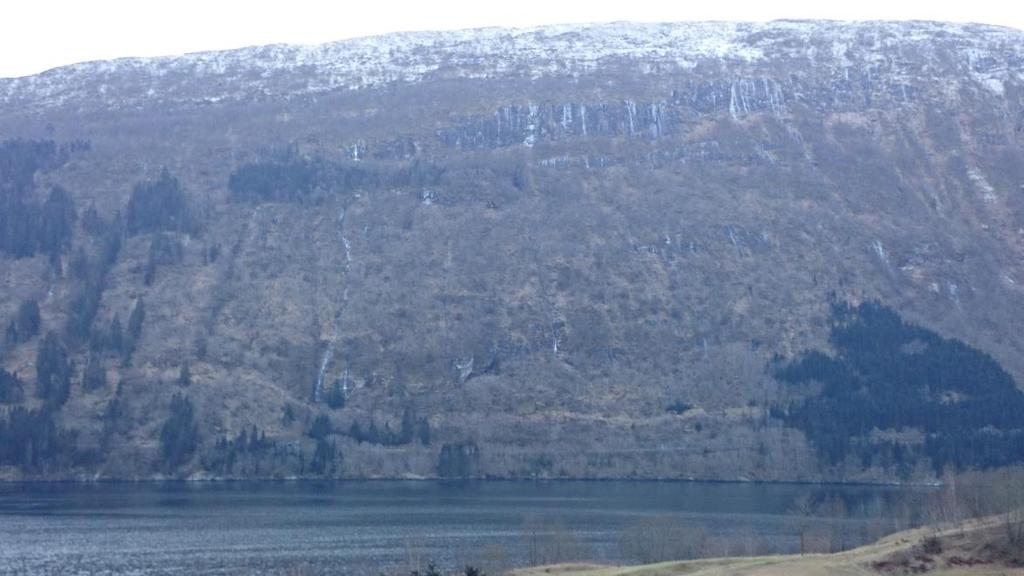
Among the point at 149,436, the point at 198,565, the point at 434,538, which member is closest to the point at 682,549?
the point at 434,538

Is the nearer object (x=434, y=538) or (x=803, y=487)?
(x=434, y=538)

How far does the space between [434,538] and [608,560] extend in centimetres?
1930

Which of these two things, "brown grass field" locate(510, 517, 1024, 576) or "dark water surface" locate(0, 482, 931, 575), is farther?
"dark water surface" locate(0, 482, 931, 575)

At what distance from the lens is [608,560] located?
99.6m

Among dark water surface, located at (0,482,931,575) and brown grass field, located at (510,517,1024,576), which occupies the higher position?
brown grass field, located at (510,517,1024,576)

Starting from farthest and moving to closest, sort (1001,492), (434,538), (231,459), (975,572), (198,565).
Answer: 1. (231,459)
2. (434,538)
3. (1001,492)
4. (198,565)
5. (975,572)

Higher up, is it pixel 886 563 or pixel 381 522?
pixel 886 563

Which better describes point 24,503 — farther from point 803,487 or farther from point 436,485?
point 803,487

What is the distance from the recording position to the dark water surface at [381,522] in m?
98.6

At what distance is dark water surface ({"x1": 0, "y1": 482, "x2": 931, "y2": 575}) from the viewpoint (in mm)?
98625

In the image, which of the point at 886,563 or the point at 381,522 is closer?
the point at 886,563

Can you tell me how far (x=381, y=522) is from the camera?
12938 centimetres

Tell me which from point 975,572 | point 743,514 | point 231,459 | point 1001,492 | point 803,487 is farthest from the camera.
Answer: point 231,459

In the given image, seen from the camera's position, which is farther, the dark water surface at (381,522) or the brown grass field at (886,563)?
the dark water surface at (381,522)
